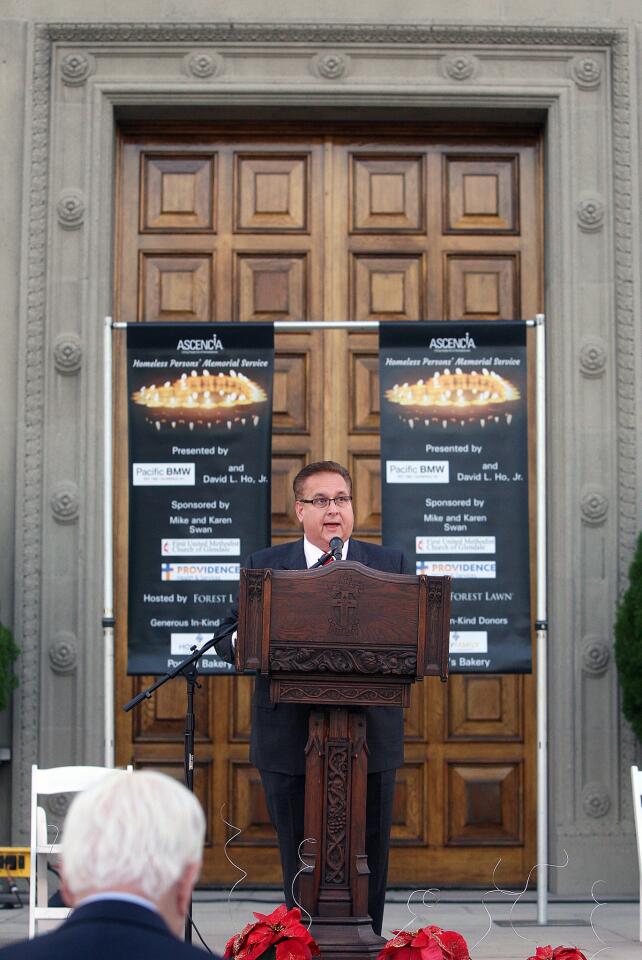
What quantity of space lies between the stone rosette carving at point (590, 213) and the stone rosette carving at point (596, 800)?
333cm

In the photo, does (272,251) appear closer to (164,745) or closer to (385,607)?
(164,745)

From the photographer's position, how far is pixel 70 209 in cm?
812

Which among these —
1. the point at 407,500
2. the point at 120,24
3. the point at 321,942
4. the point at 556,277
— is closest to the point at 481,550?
the point at 407,500

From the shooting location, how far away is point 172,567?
7.22 m

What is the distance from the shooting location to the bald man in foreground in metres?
1.99

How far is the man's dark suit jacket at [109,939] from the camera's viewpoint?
6.44 feet

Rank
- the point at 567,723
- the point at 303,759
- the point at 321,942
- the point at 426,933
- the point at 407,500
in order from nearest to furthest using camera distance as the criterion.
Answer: the point at 426,933
the point at 321,942
the point at 303,759
the point at 407,500
the point at 567,723

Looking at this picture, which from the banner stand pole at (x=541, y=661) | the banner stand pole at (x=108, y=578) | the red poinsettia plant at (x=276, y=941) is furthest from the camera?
the banner stand pole at (x=108, y=578)

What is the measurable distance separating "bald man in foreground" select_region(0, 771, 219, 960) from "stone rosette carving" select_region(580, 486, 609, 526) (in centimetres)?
608

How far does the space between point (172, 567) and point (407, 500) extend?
51.3 inches

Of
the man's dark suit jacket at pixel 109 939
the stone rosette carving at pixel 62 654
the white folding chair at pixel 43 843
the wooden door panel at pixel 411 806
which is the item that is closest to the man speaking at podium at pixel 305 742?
the white folding chair at pixel 43 843

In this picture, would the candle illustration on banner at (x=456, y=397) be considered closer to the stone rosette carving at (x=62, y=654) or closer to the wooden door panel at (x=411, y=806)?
the wooden door panel at (x=411, y=806)

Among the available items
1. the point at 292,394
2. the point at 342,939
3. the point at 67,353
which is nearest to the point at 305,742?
the point at 342,939

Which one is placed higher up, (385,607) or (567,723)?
(385,607)
